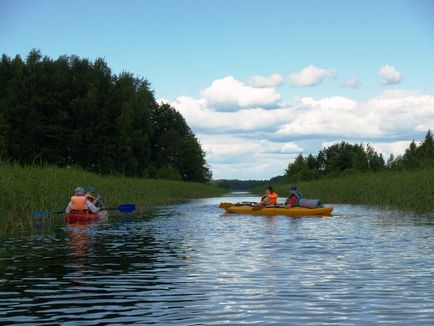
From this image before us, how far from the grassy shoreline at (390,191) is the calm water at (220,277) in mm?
7031

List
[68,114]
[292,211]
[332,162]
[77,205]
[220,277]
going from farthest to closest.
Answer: [332,162] → [68,114] → [292,211] → [77,205] → [220,277]

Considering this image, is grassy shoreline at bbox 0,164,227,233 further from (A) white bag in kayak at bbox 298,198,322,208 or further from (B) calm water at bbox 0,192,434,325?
(A) white bag in kayak at bbox 298,198,322,208

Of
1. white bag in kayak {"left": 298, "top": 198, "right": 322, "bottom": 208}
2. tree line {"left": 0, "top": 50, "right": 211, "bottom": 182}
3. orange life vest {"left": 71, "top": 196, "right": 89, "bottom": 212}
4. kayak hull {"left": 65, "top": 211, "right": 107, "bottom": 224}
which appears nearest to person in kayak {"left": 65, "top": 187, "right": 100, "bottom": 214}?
orange life vest {"left": 71, "top": 196, "right": 89, "bottom": 212}

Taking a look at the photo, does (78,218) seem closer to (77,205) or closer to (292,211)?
(77,205)

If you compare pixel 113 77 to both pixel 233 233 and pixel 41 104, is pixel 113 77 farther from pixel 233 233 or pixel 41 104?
pixel 233 233

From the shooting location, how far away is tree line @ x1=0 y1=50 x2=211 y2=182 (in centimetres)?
5456

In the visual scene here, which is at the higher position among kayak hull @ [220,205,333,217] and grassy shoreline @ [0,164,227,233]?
grassy shoreline @ [0,164,227,233]

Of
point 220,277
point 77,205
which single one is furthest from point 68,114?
point 220,277

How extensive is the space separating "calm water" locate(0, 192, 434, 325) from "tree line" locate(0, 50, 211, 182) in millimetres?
40047

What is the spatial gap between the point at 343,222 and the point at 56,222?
9.63 m

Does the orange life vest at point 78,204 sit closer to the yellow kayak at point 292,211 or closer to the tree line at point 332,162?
the yellow kayak at point 292,211

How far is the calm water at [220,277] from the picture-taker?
281 inches

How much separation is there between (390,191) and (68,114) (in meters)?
35.6

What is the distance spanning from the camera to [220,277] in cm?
948
